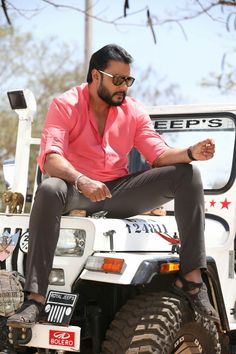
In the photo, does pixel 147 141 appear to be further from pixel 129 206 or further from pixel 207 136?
pixel 207 136

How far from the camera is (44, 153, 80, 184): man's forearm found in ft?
15.5

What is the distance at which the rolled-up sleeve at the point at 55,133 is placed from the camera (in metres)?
4.91

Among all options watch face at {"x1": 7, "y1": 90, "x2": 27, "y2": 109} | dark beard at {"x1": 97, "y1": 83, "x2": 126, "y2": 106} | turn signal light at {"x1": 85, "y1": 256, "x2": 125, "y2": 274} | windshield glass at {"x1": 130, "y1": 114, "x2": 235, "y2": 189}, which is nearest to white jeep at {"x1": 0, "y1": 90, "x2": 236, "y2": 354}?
turn signal light at {"x1": 85, "y1": 256, "x2": 125, "y2": 274}

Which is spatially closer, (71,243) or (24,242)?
(71,243)

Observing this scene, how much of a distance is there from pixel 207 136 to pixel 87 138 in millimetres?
1438

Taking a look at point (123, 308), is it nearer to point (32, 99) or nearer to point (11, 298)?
point (11, 298)

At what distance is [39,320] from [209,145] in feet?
4.72

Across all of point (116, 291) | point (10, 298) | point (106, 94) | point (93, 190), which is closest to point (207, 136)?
point (106, 94)

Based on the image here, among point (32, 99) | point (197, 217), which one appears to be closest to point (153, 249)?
point (197, 217)

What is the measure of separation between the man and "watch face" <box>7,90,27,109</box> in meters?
0.86

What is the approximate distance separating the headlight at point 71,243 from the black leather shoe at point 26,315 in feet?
1.36

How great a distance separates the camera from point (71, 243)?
4.85 m

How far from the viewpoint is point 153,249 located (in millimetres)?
5074

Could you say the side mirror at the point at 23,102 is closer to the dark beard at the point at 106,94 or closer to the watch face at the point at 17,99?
the watch face at the point at 17,99
